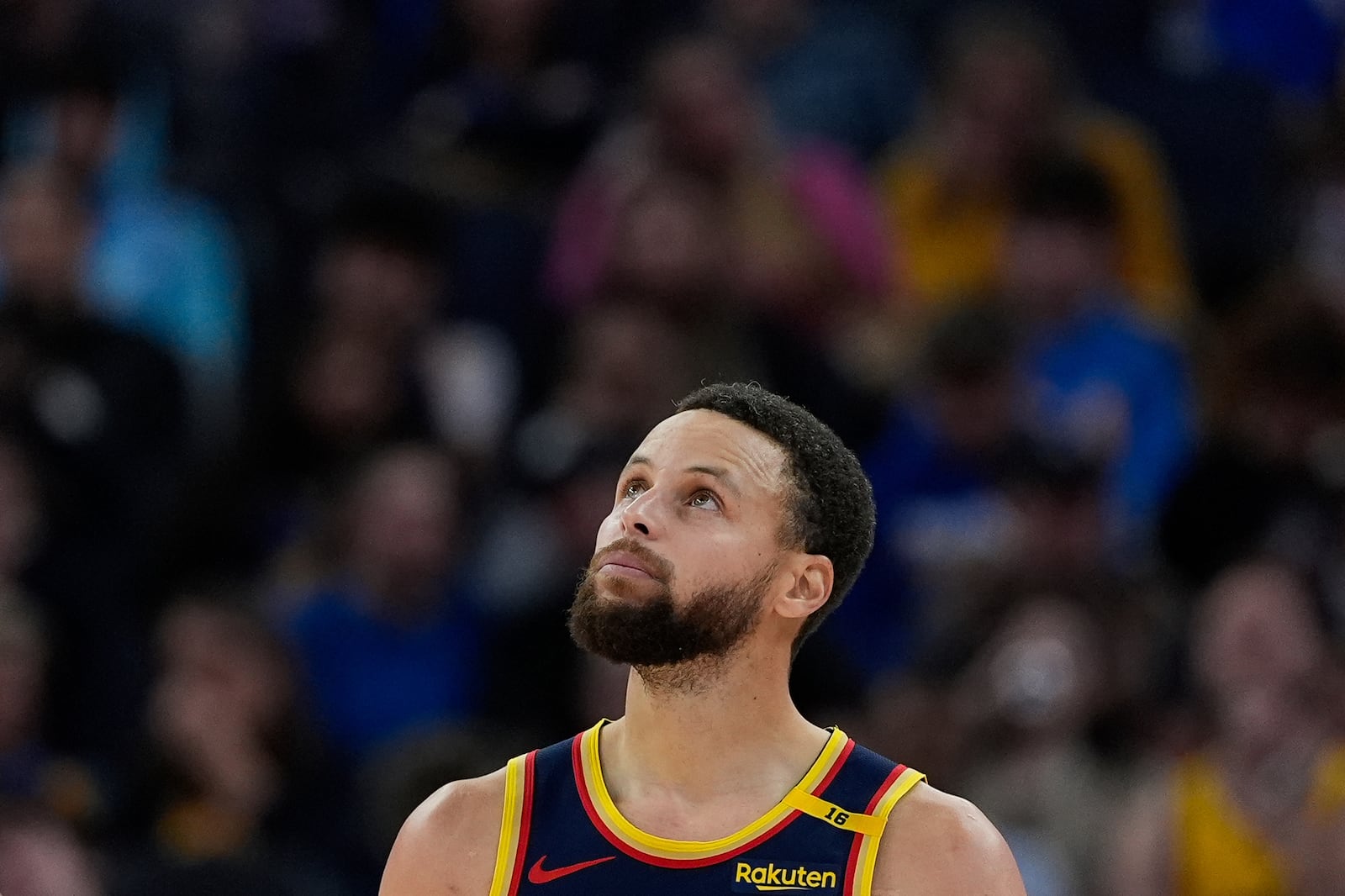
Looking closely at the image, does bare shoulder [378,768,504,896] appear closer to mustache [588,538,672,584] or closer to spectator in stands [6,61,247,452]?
mustache [588,538,672,584]

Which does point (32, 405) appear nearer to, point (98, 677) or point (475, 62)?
point (98, 677)

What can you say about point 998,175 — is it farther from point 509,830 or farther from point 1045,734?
point 509,830

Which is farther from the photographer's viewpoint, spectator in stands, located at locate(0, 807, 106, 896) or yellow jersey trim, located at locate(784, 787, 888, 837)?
spectator in stands, located at locate(0, 807, 106, 896)

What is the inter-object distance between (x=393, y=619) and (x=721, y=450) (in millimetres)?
5502

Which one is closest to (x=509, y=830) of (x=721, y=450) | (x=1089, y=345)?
(x=721, y=450)

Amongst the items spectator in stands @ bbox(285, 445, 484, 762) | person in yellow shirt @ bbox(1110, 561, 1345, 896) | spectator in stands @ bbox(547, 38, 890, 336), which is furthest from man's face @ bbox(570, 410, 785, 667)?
spectator in stands @ bbox(547, 38, 890, 336)

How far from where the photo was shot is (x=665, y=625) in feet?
15.0

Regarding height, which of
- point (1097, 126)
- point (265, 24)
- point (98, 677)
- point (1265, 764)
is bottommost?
point (1265, 764)

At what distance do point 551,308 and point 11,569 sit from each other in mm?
3043

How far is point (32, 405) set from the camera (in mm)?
10547

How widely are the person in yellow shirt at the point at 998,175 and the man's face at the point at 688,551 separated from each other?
22.0 feet

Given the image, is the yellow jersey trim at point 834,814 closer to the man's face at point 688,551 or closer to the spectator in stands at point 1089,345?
the man's face at point 688,551

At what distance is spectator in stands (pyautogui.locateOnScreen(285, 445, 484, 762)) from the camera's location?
9.91 metres

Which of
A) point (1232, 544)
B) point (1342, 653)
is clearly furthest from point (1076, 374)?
point (1342, 653)
